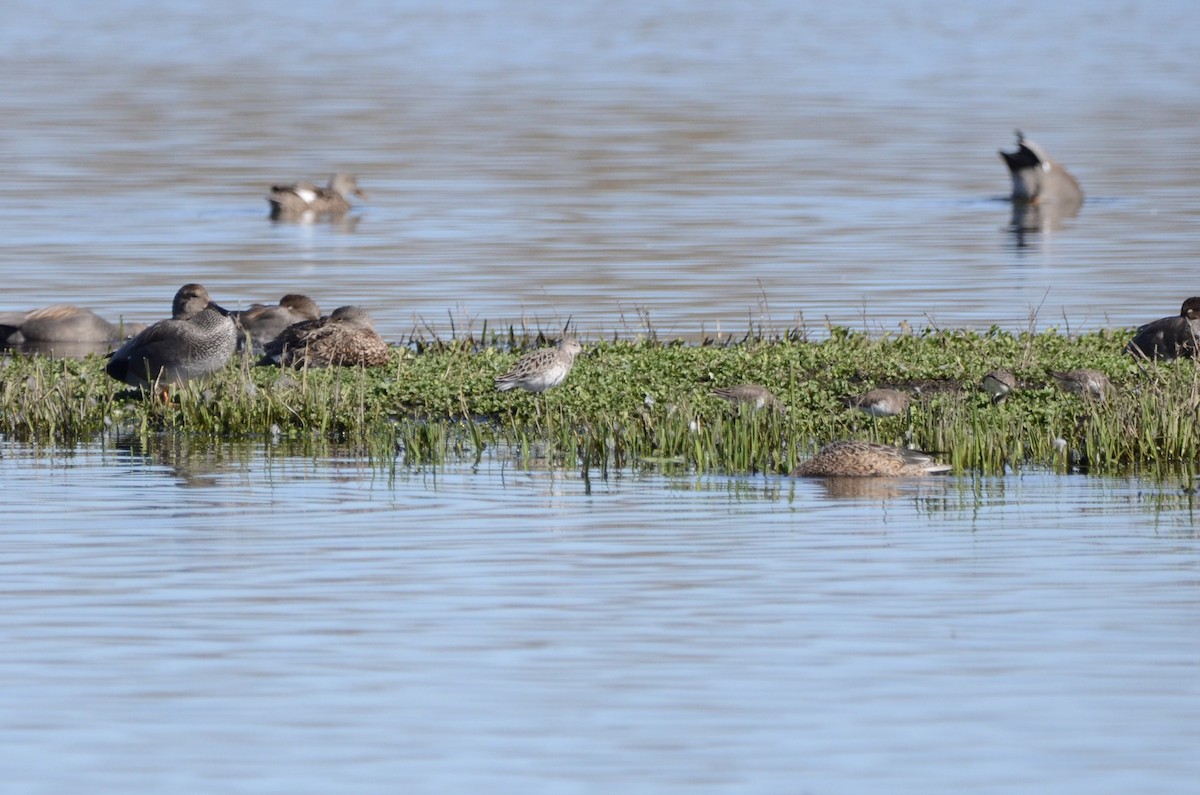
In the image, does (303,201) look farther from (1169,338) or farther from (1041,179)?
(1169,338)

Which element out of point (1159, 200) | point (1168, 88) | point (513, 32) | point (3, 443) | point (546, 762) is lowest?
point (546, 762)

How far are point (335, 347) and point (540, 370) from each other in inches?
88.6

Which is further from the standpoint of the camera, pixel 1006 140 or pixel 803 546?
pixel 1006 140

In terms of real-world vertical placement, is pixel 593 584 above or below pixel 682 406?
below

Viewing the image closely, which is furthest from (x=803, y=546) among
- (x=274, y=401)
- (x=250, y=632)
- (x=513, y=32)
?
(x=513, y=32)

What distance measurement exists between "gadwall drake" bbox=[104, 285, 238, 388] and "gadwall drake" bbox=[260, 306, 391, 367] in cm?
59

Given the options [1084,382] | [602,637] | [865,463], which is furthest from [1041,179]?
[602,637]

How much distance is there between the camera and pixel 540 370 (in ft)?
43.0

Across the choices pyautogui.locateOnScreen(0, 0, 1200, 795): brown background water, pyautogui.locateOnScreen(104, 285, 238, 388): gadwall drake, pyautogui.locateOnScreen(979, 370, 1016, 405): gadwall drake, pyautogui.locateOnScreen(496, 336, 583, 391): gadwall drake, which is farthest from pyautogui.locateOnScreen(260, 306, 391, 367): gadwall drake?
pyautogui.locateOnScreen(979, 370, 1016, 405): gadwall drake

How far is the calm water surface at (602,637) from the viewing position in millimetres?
6867

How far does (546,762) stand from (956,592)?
2.43 m

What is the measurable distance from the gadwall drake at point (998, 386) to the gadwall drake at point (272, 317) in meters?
5.33

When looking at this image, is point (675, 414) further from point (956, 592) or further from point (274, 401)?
point (956, 592)

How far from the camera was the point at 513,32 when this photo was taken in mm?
77188
